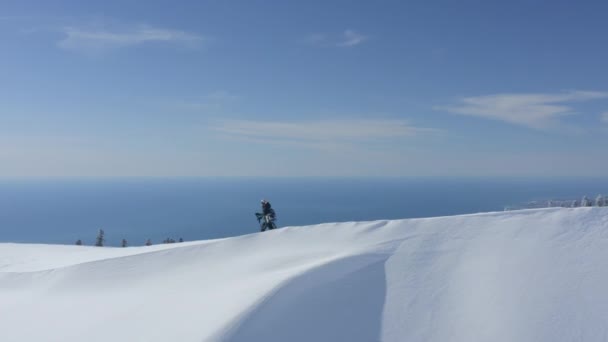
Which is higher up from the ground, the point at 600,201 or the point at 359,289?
the point at 600,201

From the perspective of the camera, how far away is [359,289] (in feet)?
15.8

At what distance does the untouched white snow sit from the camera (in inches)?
159

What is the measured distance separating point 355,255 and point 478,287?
1610 mm

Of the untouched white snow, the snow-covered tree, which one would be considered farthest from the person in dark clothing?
the snow-covered tree

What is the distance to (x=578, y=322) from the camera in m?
3.85

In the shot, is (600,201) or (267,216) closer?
(267,216)

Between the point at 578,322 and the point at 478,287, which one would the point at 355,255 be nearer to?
the point at 478,287

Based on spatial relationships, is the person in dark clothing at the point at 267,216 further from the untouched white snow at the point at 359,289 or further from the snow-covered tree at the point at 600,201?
the snow-covered tree at the point at 600,201

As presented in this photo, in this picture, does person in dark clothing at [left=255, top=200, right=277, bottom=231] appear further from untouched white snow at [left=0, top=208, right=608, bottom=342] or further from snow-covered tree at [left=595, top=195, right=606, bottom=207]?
snow-covered tree at [left=595, top=195, right=606, bottom=207]

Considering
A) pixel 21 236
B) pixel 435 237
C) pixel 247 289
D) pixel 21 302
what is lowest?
pixel 21 236

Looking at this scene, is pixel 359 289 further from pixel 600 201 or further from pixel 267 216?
pixel 600 201

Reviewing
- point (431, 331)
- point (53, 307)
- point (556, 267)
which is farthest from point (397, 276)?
point (53, 307)

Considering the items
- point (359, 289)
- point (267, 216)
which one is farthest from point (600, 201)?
point (359, 289)

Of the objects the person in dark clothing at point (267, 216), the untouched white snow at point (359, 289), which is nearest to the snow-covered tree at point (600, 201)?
the person in dark clothing at point (267, 216)
